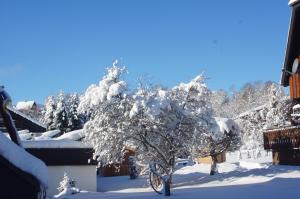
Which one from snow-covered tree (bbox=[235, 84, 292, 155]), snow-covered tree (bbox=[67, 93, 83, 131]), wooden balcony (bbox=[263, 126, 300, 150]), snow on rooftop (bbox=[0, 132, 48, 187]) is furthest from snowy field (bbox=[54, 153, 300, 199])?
snow-covered tree (bbox=[67, 93, 83, 131])

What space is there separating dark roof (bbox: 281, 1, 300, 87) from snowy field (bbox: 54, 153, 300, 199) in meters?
4.54

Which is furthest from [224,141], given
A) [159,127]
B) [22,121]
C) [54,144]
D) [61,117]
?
[61,117]

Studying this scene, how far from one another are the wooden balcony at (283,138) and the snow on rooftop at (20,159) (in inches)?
879

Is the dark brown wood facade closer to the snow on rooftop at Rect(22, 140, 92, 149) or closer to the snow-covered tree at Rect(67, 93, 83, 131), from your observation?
the snow on rooftop at Rect(22, 140, 92, 149)

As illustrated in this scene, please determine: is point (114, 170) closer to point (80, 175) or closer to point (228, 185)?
point (80, 175)

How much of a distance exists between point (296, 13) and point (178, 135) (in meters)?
12.3

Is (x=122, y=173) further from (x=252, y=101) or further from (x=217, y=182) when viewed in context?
(x=252, y=101)

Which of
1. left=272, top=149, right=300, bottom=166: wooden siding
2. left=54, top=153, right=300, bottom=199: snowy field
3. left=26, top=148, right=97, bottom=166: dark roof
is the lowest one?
left=54, top=153, right=300, bottom=199: snowy field

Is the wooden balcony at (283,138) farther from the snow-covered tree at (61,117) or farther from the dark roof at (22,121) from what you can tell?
the snow-covered tree at (61,117)

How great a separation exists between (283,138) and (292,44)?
14.2 metres

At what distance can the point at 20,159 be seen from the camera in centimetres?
822

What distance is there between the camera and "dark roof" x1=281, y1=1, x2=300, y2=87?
16825 mm

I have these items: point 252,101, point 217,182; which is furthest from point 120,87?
point 252,101

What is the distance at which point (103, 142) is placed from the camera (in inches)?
1083
